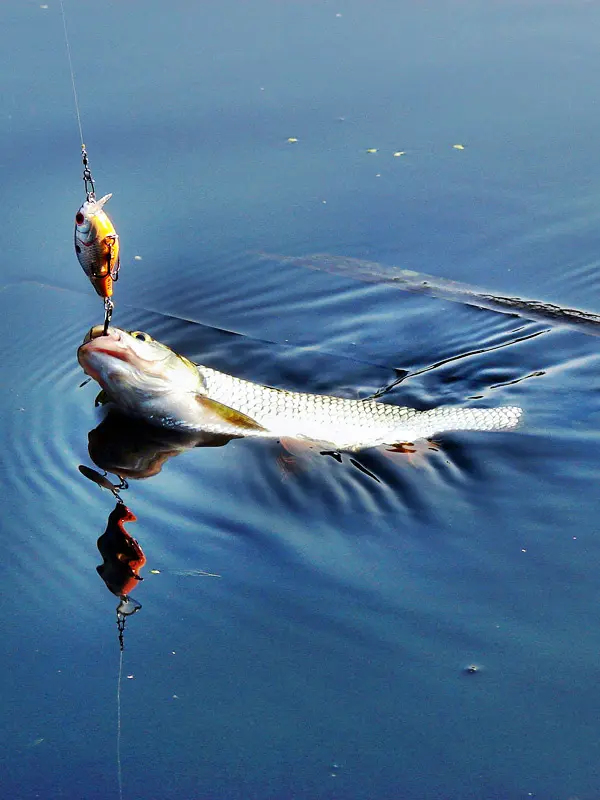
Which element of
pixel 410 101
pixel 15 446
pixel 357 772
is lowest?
pixel 357 772

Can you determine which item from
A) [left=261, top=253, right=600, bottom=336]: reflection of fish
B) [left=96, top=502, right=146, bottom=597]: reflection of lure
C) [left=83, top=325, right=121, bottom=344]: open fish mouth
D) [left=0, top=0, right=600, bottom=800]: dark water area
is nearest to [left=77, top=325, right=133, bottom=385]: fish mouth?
[left=83, top=325, right=121, bottom=344]: open fish mouth

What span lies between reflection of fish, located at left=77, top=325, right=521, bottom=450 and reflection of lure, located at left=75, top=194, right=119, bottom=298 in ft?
3.16

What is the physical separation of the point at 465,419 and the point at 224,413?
1461mm

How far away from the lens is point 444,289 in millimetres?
7879

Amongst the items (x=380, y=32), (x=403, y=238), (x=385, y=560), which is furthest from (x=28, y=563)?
(x=380, y=32)

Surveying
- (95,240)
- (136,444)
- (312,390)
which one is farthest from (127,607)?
(312,390)

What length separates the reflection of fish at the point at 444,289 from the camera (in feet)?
25.1

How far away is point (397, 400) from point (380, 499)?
3.73 ft

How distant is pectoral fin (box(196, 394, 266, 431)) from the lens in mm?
6328

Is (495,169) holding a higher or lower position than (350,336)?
higher

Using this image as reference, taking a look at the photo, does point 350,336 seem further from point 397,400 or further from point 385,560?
point 385,560

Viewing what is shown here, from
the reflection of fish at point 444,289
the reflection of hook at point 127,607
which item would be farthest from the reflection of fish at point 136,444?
the reflection of fish at point 444,289

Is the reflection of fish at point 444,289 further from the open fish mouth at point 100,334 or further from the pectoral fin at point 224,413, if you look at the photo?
the open fish mouth at point 100,334

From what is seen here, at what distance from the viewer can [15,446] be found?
6285 mm
